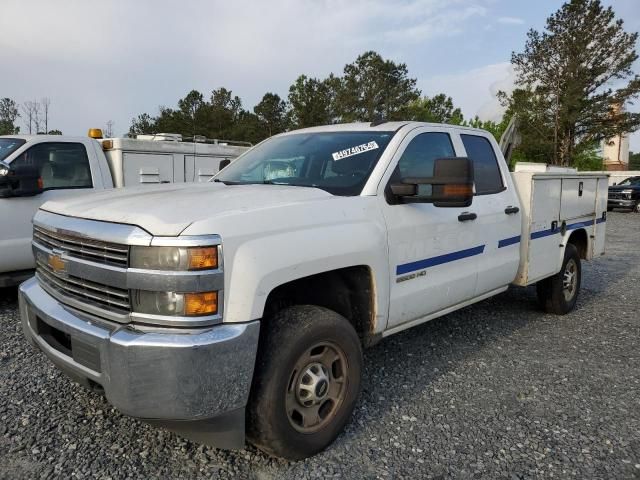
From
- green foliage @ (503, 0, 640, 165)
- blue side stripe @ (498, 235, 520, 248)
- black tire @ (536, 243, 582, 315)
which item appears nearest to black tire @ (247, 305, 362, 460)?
blue side stripe @ (498, 235, 520, 248)

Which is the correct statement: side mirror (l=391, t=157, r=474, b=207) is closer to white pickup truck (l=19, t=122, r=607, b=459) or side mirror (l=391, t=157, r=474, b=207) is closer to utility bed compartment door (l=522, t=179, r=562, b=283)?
white pickup truck (l=19, t=122, r=607, b=459)

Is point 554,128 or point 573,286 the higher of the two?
point 554,128

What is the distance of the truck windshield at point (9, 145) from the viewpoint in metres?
5.62

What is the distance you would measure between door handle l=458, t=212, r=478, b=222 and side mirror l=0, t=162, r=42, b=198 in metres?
4.15

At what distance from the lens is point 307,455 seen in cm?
278

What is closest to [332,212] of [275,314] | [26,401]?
[275,314]

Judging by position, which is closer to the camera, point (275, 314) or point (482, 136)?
point (275, 314)

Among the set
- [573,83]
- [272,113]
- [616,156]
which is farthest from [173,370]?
[616,156]

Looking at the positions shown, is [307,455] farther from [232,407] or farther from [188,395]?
[188,395]

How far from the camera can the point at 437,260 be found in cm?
362

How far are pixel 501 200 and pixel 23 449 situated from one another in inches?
147

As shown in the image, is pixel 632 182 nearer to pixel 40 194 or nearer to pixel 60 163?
pixel 60 163

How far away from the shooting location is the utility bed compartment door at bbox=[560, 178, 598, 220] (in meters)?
5.32

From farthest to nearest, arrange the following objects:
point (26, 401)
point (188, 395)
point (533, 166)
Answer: point (533, 166), point (26, 401), point (188, 395)
